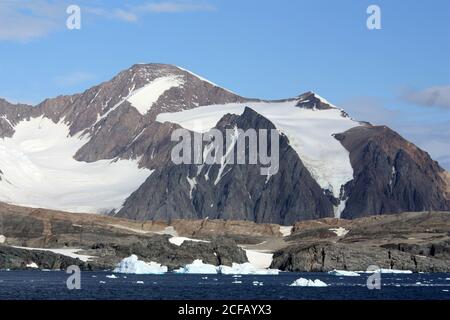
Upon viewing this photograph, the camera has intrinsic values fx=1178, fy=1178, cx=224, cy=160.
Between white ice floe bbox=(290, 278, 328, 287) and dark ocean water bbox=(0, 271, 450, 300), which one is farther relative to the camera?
white ice floe bbox=(290, 278, 328, 287)

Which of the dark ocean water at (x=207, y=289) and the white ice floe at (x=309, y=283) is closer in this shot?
the dark ocean water at (x=207, y=289)

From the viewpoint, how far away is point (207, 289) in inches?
5974

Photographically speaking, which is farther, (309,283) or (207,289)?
A: (309,283)

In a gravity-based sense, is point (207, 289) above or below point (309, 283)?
below

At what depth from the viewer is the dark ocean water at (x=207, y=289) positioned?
440 feet

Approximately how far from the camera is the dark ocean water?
440 feet
